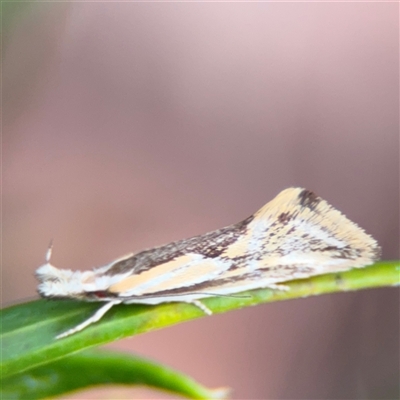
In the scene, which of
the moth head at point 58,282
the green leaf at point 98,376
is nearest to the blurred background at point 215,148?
the green leaf at point 98,376

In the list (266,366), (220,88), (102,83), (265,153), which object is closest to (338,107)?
(265,153)

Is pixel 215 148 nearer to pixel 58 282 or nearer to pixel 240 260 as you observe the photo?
pixel 240 260

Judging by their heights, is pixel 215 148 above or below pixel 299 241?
above

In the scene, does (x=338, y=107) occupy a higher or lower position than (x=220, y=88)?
lower

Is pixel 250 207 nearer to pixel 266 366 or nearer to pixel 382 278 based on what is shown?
pixel 266 366

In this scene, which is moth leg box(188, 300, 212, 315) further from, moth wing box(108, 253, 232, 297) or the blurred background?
the blurred background

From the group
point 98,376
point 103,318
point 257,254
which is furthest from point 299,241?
point 98,376
